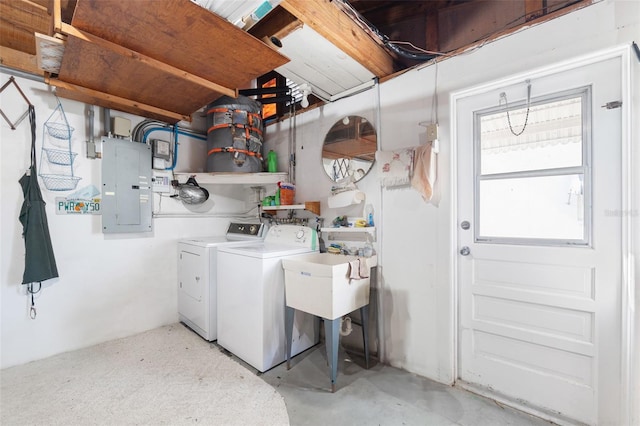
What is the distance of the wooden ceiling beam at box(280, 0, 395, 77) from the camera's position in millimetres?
1536

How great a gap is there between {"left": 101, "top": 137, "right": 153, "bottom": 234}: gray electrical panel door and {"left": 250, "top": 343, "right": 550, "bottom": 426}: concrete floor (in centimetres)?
193

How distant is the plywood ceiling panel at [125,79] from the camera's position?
1.68m

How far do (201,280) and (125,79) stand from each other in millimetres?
1761

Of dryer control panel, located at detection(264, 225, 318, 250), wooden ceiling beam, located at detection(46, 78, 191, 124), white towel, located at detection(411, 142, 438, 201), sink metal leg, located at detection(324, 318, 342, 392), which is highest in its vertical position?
wooden ceiling beam, located at detection(46, 78, 191, 124)

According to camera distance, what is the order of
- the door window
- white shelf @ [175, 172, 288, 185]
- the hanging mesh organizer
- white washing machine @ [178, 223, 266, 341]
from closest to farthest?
the door window < the hanging mesh organizer < white washing machine @ [178, 223, 266, 341] < white shelf @ [175, 172, 288, 185]

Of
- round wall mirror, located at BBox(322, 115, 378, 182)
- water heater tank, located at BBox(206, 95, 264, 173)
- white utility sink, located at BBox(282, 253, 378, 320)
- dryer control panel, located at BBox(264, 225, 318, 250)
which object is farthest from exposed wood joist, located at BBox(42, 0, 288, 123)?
white utility sink, located at BBox(282, 253, 378, 320)

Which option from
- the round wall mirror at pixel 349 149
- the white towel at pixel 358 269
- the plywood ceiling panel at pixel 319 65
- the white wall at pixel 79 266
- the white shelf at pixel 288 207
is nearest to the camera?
the plywood ceiling panel at pixel 319 65

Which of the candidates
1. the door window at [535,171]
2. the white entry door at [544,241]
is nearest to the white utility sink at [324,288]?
the white entry door at [544,241]

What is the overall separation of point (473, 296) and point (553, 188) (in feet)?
2.79

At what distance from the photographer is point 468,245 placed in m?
1.88

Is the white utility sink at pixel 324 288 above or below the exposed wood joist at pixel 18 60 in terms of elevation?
below

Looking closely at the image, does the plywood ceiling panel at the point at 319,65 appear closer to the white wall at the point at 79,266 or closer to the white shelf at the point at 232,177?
the white shelf at the point at 232,177

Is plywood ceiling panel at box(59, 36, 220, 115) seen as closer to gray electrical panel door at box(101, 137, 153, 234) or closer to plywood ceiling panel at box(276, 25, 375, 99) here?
Answer: gray electrical panel door at box(101, 137, 153, 234)

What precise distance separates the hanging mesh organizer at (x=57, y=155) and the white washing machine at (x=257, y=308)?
1437 millimetres
